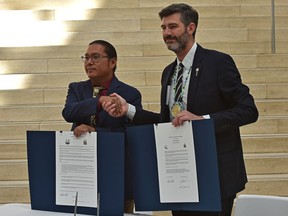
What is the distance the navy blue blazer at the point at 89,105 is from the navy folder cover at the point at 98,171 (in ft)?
0.74

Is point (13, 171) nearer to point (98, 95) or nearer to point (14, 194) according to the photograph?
point (14, 194)

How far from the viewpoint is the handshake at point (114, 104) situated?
2.56 meters

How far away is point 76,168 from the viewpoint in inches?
95.5

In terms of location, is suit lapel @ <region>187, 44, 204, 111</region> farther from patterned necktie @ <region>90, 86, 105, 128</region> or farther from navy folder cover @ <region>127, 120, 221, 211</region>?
patterned necktie @ <region>90, 86, 105, 128</region>

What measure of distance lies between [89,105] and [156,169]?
43 cm

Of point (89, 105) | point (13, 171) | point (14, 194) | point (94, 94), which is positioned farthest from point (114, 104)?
point (13, 171)

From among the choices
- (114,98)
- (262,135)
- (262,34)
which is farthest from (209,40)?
(114,98)

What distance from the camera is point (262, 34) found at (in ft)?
22.7

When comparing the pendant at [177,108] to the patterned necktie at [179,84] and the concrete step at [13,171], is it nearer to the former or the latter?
the patterned necktie at [179,84]

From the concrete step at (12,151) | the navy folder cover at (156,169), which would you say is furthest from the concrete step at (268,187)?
the navy folder cover at (156,169)

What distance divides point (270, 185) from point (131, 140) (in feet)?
9.32

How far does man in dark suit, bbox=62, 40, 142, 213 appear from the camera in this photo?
2641mm

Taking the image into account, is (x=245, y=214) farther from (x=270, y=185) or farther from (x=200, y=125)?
(x=270, y=185)

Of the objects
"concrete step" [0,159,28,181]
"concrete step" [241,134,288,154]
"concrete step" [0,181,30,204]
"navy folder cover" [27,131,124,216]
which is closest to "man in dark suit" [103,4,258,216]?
"navy folder cover" [27,131,124,216]
